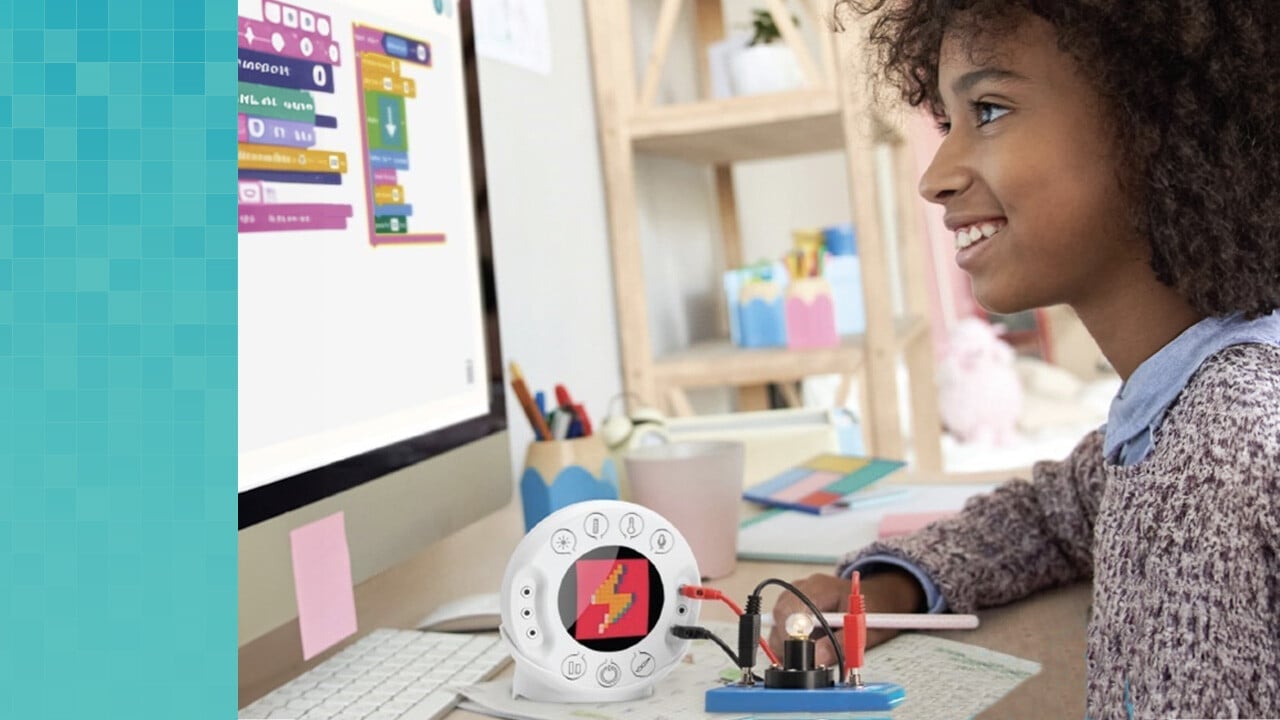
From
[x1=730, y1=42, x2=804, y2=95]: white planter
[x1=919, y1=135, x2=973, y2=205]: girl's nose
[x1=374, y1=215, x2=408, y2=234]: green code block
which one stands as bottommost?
[x1=919, y1=135, x2=973, y2=205]: girl's nose

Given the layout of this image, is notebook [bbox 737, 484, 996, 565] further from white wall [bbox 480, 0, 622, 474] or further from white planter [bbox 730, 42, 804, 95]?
white planter [bbox 730, 42, 804, 95]

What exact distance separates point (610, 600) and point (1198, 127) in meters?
0.35

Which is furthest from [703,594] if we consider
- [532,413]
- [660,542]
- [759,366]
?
[759,366]

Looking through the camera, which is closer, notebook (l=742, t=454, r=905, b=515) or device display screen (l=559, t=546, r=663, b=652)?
device display screen (l=559, t=546, r=663, b=652)

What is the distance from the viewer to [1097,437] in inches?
33.0

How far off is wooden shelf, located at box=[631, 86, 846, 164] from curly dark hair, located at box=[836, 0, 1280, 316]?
107 centimetres

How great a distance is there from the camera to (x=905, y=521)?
3.25 ft

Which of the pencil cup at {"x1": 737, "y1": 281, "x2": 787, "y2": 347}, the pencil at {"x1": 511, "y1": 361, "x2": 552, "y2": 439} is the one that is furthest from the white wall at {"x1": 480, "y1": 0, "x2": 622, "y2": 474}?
the pencil at {"x1": 511, "y1": 361, "x2": 552, "y2": 439}

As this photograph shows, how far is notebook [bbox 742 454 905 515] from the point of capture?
1.10m

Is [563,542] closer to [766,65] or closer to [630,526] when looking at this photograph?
[630,526]

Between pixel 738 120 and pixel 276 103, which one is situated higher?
pixel 738 120

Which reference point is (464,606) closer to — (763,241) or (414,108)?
(414,108)

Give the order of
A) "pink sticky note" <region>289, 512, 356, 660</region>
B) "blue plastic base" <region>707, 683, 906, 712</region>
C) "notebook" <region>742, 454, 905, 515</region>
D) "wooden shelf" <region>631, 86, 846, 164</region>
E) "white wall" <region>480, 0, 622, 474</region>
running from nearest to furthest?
1. "blue plastic base" <region>707, 683, 906, 712</region>
2. "pink sticky note" <region>289, 512, 356, 660</region>
3. "notebook" <region>742, 454, 905, 515</region>
4. "white wall" <region>480, 0, 622, 474</region>
5. "wooden shelf" <region>631, 86, 846, 164</region>

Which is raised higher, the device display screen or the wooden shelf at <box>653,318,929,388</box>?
the wooden shelf at <box>653,318,929,388</box>
